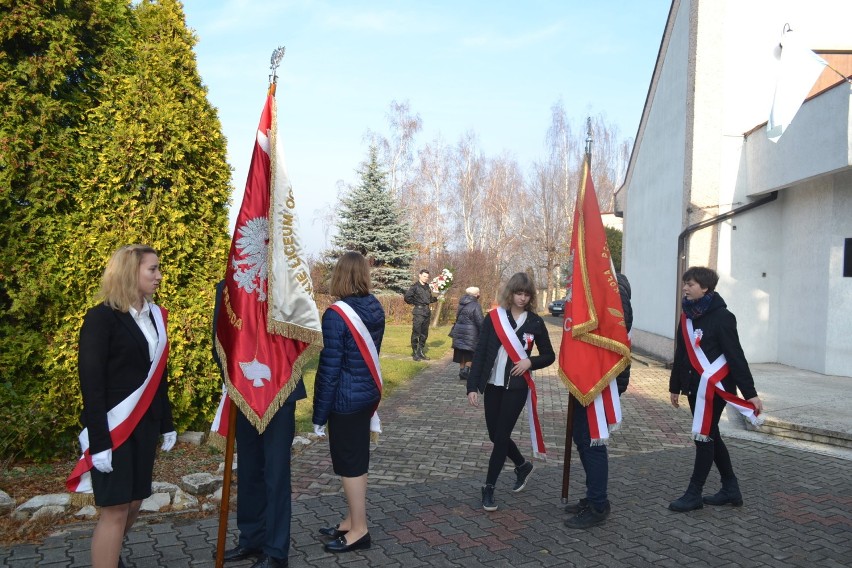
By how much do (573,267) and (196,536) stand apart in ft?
11.2

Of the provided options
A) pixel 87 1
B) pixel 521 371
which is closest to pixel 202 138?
pixel 87 1

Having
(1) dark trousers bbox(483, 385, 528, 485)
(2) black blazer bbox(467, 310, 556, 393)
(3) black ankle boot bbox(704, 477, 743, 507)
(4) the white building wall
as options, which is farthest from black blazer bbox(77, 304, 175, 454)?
(4) the white building wall

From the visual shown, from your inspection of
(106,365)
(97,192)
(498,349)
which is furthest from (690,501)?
(97,192)

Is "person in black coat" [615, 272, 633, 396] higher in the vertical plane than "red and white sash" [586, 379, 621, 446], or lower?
higher

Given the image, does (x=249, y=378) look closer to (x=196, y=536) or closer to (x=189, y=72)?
(x=196, y=536)

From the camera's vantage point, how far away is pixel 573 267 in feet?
17.5

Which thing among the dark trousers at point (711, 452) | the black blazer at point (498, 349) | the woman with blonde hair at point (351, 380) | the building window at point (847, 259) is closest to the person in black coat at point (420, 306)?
the building window at point (847, 259)

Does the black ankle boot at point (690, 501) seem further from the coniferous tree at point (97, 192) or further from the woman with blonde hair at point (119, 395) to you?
the coniferous tree at point (97, 192)

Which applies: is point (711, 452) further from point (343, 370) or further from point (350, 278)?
point (350, 278)

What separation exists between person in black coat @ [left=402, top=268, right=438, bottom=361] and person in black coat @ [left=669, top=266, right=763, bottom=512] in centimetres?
999

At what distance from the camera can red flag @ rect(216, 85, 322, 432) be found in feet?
13.1

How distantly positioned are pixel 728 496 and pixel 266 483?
373 cm

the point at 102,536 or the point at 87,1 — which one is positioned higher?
the point at 87,1

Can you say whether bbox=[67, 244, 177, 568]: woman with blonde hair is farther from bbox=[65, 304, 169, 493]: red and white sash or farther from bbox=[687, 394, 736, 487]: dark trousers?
bbox=[687, 394, 736, 487]: dark trousers
